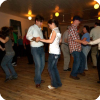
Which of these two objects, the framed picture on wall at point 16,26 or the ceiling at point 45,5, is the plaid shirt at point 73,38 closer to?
the ceiling at point 45,5

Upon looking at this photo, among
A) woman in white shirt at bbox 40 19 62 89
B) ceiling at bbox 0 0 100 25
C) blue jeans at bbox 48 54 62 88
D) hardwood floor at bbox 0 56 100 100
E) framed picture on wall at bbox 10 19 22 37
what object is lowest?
hardwood floor at bbox 0 56 100 100

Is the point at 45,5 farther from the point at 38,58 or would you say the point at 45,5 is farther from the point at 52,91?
the point at 52,91

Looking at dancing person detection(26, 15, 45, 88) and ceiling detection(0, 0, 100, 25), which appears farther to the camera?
ceiling detection(0, 0, 100, 25)

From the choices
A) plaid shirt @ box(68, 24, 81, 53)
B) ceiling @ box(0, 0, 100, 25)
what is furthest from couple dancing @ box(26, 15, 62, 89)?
ceiling @ box(0, 0, 100, 25)

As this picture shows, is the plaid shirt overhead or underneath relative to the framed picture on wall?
underneath

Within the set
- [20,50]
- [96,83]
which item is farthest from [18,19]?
[96,83]

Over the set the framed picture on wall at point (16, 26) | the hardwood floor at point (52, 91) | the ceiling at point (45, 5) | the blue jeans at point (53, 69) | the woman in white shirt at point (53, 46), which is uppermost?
the ceiling at point (45, 5)

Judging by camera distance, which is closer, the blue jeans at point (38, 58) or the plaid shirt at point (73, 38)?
the blue jeans at point (38, 58)

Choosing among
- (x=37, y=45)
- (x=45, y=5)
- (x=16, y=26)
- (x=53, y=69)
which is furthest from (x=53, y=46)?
(x=16, y=26)

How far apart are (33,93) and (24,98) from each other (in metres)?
0.21

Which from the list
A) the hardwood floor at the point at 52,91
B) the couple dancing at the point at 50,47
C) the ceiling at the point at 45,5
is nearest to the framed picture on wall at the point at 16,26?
Result: the ceiling at the point at 45,5

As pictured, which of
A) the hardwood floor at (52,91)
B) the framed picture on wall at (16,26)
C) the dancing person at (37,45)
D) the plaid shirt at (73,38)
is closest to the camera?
the hardwood floor at (52,91)

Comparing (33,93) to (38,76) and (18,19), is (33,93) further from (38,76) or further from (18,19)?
(18,19)

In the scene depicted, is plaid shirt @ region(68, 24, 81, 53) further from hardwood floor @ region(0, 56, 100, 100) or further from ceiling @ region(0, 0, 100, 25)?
ceiling @ region(0, 0, 100, 25)
